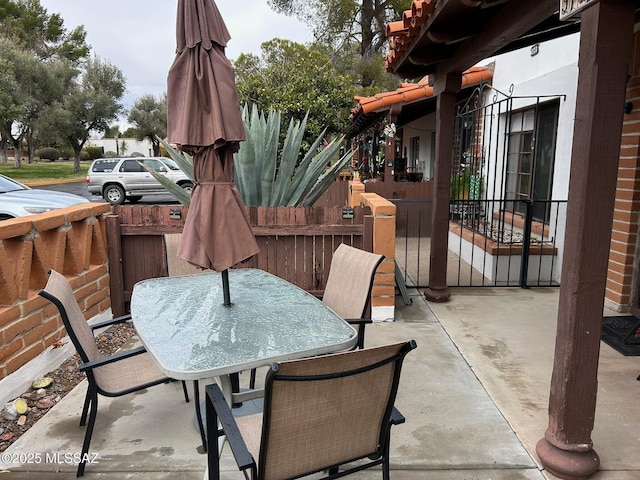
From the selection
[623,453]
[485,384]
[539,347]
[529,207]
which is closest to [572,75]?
[529,207]

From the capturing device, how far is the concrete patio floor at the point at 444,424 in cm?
244

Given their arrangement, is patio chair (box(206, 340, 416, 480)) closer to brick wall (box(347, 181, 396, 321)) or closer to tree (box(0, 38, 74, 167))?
brick wall (box(347, 181, 396, 321))

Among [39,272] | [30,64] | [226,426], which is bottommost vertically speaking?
[226,426]

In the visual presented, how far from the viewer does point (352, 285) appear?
10.0ft

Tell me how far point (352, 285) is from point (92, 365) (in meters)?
1.57

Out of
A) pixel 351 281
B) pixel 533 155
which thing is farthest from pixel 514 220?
pixel 351 281

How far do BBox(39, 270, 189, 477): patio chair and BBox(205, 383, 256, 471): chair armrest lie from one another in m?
0.72

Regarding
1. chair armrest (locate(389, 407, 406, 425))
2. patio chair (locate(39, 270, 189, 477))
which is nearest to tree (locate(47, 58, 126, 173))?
patio chair (locate(39, 270, 189, 477))

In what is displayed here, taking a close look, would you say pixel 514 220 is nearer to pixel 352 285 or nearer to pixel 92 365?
pixel 352 285

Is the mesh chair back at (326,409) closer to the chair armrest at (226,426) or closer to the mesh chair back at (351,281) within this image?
the chair armrest at (226,426)

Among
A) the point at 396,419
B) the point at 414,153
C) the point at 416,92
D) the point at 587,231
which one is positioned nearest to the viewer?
the point at 396,419

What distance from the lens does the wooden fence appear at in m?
4.59

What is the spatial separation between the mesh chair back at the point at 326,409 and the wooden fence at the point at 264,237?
280 centimetres

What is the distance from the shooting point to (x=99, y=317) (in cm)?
442
